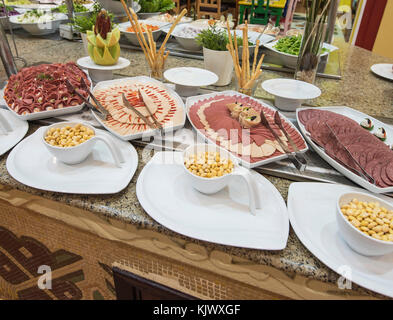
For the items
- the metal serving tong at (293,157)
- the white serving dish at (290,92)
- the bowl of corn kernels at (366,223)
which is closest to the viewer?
the bowl of corn kernels at (366,223)

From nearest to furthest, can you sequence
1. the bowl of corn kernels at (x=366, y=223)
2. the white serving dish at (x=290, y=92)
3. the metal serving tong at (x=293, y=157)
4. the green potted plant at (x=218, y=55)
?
the bowl of corn kernels at (x=366, y=223)
the metal serving tong at (x=293, y=157)
the white serving dish at (x=290, y=92)
the green potted plant at (x=218, y=55)

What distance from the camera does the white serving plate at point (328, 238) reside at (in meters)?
0.59

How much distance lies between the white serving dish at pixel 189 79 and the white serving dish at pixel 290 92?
24cm

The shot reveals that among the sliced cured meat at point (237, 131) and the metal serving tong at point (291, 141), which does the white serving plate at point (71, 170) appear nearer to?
the sliced cured meat at point (237, 131)

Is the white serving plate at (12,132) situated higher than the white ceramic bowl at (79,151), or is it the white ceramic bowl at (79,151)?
the white ceramic bowl at (79,151)

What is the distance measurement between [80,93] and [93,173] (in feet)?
1.46

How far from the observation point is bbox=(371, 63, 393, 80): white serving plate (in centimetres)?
158

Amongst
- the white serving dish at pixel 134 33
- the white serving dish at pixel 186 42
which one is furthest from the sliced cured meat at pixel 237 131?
the white serving dish at pixel 134 33

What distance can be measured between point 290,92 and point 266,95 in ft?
0.48

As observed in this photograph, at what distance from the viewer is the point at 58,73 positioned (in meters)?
1.17

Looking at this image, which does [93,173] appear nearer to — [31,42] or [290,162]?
[290,162]

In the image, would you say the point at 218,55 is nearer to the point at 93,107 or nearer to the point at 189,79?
the point at 189,79
